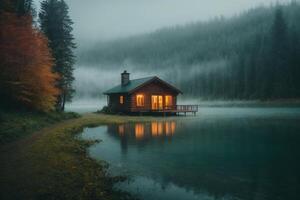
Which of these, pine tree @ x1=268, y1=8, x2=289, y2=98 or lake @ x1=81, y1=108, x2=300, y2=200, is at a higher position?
pine tree @ x1=268, y1=8, x2=289, y2=98

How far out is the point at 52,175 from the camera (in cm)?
875

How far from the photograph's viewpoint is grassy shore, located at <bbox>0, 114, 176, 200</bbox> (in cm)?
716

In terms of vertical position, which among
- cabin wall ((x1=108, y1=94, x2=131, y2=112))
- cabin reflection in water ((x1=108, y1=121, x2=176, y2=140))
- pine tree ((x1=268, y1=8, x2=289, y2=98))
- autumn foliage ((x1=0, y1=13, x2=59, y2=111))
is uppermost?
pine tree ((x1=268, y1=8, x2=289, y2=98))

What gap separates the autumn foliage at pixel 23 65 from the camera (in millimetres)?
21188

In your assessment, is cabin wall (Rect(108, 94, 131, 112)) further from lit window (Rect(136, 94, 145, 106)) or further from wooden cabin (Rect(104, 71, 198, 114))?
lit window (Rect(136, 94, 145, 106))

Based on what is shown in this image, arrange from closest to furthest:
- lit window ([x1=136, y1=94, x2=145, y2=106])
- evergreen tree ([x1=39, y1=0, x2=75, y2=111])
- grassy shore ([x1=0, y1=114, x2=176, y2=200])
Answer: grassy shore ([x1=0, y1=114, x2=176, y2=200])
evergreen tree ([x1=39, y1=0, x2=75, y2=111])
lit window ([x1=136, y1=94, x2=145, y2=106])

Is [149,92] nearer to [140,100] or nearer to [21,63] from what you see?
[140,100]

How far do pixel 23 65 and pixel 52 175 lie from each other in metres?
A: 17.1

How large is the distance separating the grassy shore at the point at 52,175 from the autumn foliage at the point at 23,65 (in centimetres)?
1031

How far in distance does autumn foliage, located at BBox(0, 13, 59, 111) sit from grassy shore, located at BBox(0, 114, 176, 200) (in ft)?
33.8

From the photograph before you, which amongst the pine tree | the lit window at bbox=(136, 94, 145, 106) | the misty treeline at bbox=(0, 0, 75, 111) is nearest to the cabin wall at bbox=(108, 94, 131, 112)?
the lit window at bbox=(136, 94, 145, 106)

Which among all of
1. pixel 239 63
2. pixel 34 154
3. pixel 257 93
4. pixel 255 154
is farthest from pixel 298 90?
pixel 34 154

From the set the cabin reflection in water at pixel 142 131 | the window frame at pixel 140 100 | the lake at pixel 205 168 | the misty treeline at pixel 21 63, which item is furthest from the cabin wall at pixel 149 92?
the lake at pixel 205 168

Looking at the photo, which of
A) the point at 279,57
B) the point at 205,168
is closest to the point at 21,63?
the point at 205,168
